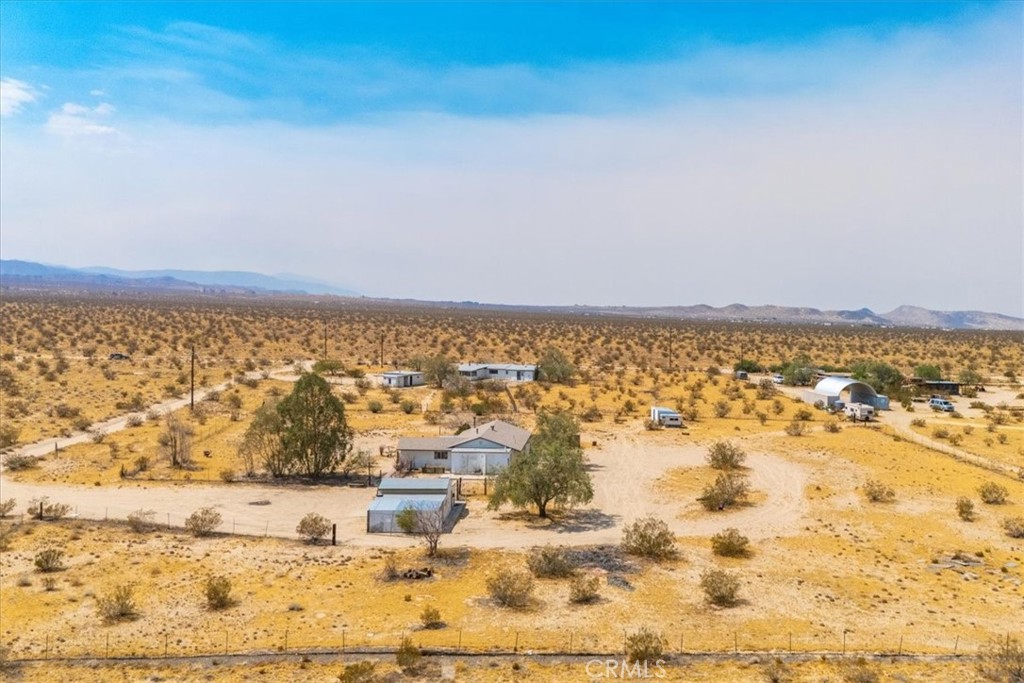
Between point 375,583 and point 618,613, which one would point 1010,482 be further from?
point 375,583

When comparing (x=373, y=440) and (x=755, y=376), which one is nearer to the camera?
(x=373, y=440)

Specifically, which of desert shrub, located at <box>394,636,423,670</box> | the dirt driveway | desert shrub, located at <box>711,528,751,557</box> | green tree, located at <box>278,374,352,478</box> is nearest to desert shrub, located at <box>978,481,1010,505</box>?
the dirt driveway

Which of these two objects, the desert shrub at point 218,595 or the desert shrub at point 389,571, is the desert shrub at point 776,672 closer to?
the desert shrub at point 389,571

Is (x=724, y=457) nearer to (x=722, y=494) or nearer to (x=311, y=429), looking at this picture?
(x=722, y=494)

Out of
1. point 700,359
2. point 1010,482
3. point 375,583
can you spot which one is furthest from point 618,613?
point 700,359

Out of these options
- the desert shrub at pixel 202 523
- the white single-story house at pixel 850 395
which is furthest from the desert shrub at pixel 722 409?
the desert shrub at pixel 202 523
